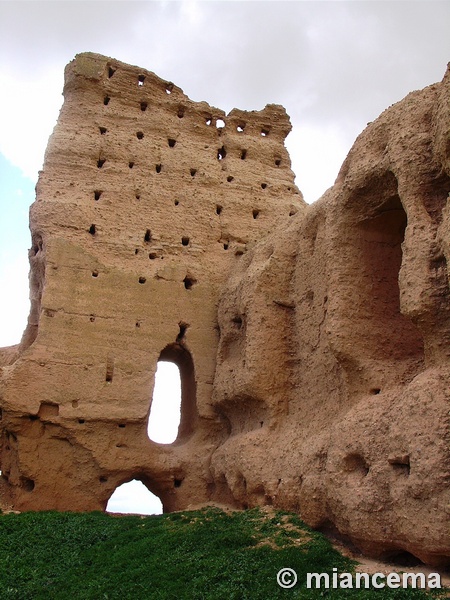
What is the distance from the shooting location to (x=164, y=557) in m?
8.85

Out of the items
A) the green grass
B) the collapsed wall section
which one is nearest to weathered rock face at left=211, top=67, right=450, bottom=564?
the green grass

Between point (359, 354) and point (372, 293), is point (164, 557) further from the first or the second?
point (372, 293)

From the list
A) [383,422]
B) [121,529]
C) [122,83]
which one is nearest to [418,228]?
[383,422]

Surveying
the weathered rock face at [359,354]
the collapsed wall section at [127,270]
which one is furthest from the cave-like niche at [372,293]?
the collapsed wall section at [127,270]

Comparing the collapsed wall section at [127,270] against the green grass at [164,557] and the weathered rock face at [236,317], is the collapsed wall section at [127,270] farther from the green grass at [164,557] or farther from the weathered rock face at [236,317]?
the green grass at [164,557]

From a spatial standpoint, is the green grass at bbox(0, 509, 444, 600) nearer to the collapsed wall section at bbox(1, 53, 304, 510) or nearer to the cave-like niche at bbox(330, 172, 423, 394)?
the collapsed wall section at bbox(1, 53, 304, 510)

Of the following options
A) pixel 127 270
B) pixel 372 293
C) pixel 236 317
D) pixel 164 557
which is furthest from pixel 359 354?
pixel 127 270

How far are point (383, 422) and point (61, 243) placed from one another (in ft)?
29.4

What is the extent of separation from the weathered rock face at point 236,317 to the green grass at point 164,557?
2.19 feet

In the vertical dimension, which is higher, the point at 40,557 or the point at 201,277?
the point at 201,277

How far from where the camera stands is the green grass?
7.48m

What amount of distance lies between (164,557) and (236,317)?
5.95 metres

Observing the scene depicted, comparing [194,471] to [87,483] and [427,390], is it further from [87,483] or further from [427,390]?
[427,390]

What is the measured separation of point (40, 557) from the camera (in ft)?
31.9
